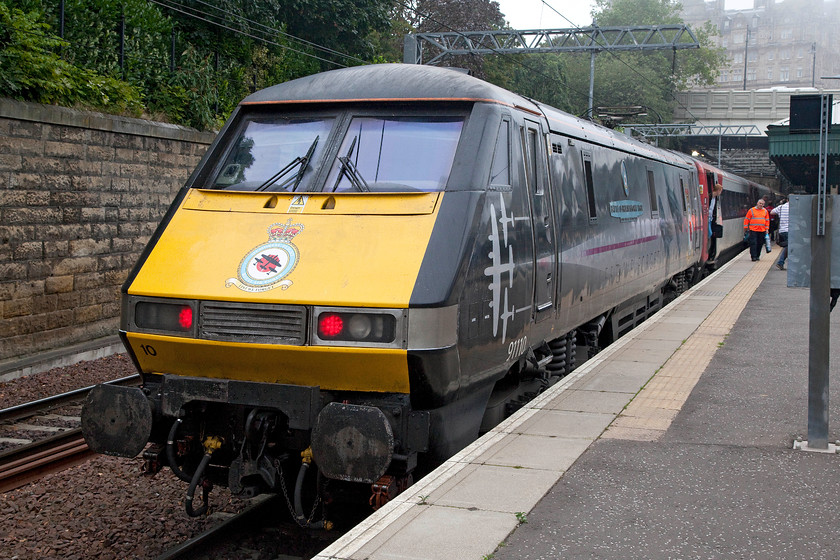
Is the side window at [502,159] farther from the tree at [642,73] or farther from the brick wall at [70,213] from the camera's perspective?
the tree at [642,73]

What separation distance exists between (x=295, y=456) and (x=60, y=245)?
7.79m

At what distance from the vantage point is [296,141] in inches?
254

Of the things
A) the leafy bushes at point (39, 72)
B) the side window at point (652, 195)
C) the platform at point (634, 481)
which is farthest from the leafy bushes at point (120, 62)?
the platform at point (634, 481)

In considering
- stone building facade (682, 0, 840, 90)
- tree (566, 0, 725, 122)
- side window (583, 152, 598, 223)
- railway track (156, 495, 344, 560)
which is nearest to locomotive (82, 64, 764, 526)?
railway track (156, 495, 344, 560)

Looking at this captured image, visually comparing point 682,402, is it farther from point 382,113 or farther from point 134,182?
point 134,182

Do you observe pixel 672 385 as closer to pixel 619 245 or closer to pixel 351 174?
pixel 619 245

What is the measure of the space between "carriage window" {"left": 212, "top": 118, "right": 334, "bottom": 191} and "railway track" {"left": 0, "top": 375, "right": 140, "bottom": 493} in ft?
9.18

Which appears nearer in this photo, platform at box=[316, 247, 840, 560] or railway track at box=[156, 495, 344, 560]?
platform at box=[316, 247, 840, 560]

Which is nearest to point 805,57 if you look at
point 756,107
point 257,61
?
point 756,107

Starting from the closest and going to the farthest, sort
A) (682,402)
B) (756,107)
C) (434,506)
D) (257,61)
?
(434,506) < (682,402) < (257,61) < (756,107)

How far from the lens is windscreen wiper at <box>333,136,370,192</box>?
19.7 ft

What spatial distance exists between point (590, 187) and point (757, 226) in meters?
19.5

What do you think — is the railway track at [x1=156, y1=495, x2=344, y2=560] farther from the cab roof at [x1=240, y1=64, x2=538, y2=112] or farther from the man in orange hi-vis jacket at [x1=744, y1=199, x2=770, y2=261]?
the man in orange hi-vis jacket at [x1=744, y1=199, x2=770, y2=261]

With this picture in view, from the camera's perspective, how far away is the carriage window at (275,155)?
20.4ft
